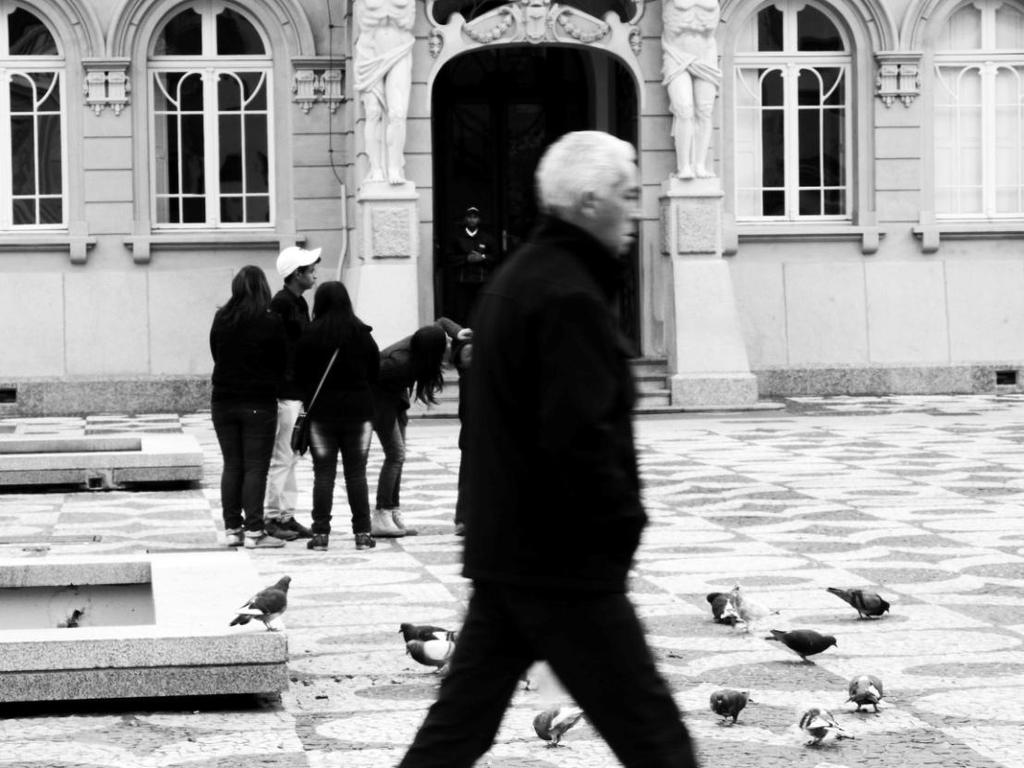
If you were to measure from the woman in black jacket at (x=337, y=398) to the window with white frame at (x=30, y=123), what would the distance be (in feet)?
40.3

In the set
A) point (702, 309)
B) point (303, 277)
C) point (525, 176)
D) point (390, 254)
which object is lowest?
point (702, 309)

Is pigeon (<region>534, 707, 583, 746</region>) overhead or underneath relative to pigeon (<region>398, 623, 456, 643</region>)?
underneath

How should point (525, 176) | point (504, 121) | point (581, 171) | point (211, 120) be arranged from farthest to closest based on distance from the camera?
point (525, 176)
point (504, 121)
point (211, 120)
point (581, 171)

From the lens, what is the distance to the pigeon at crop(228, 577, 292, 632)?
7.19m

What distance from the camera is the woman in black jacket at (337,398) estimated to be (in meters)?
11.2

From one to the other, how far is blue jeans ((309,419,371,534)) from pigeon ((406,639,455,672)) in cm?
376

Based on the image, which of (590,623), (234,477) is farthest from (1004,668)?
(234,477)

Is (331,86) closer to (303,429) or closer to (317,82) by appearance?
(317,82)

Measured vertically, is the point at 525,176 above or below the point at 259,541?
above

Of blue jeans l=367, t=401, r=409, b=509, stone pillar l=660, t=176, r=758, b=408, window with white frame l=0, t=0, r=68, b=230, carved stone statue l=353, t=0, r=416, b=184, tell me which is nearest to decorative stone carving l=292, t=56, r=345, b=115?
carved stone statue l=353, t=0, r=416, b=184

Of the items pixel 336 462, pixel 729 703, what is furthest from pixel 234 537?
pixel 729 703

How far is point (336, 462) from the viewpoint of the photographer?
446 inches

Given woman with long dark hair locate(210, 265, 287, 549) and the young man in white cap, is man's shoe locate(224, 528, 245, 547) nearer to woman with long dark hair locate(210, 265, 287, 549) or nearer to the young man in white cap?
woman with long dark hair locate(210, 265, 287, 549)

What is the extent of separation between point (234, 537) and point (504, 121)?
43.1 feet
